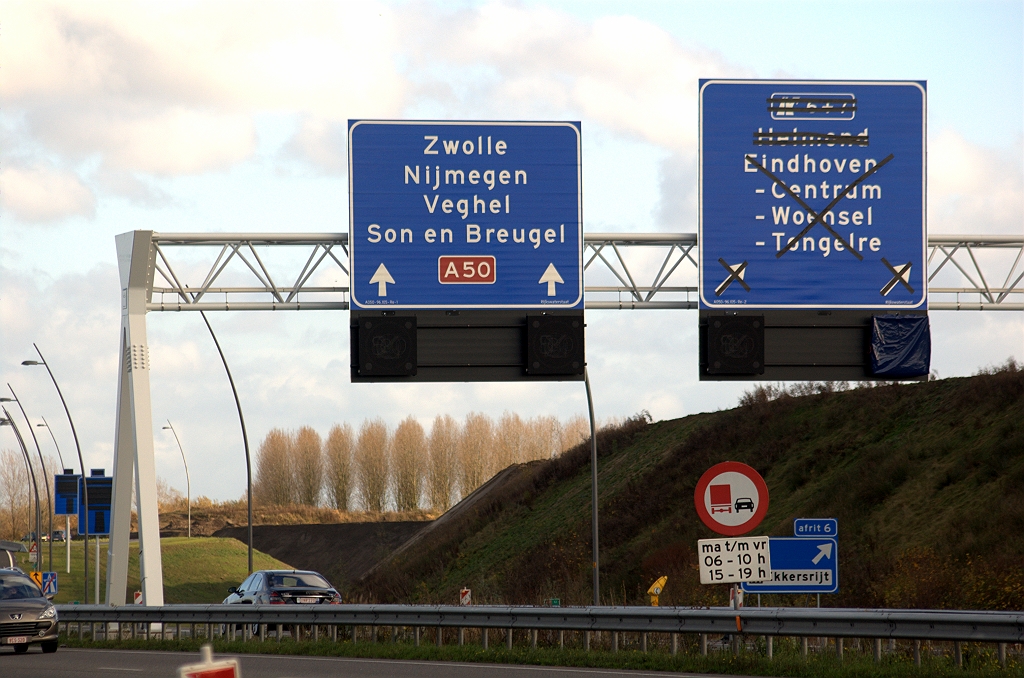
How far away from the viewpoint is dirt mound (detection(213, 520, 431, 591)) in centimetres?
9906

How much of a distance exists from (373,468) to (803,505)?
292 ft

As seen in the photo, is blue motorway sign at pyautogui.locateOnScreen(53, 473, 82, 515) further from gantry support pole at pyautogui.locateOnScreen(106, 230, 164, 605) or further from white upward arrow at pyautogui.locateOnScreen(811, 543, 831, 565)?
white upward arrow at pyautogui.locateOnScreen(811, 543, 831, 565)

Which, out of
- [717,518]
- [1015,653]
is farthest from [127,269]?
[1015,653]

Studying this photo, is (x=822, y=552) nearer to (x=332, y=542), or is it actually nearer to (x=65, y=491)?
(x=65, y=491)

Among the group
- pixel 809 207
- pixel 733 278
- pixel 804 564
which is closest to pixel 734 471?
pixel 804 564

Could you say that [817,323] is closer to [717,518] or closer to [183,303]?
[717,518]

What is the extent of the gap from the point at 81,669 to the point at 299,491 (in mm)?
115181

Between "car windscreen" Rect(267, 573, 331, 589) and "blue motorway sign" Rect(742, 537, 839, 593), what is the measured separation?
13.4 meters

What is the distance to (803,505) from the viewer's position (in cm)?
4194

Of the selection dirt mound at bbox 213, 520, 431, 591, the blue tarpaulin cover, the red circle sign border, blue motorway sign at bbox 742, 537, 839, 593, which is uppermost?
the blue tarpaulin cover

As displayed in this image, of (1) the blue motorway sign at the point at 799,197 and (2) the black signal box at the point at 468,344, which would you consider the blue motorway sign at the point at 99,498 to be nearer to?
(2) the black signal box at the point at 468,344

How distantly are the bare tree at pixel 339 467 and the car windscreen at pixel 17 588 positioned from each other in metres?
106

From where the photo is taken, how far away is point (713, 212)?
22.9m

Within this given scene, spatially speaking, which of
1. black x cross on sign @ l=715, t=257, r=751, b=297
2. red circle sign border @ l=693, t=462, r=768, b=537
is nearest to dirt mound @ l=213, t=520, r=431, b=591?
black x cross on sign @ l=715, t=257, r=751, b=297
